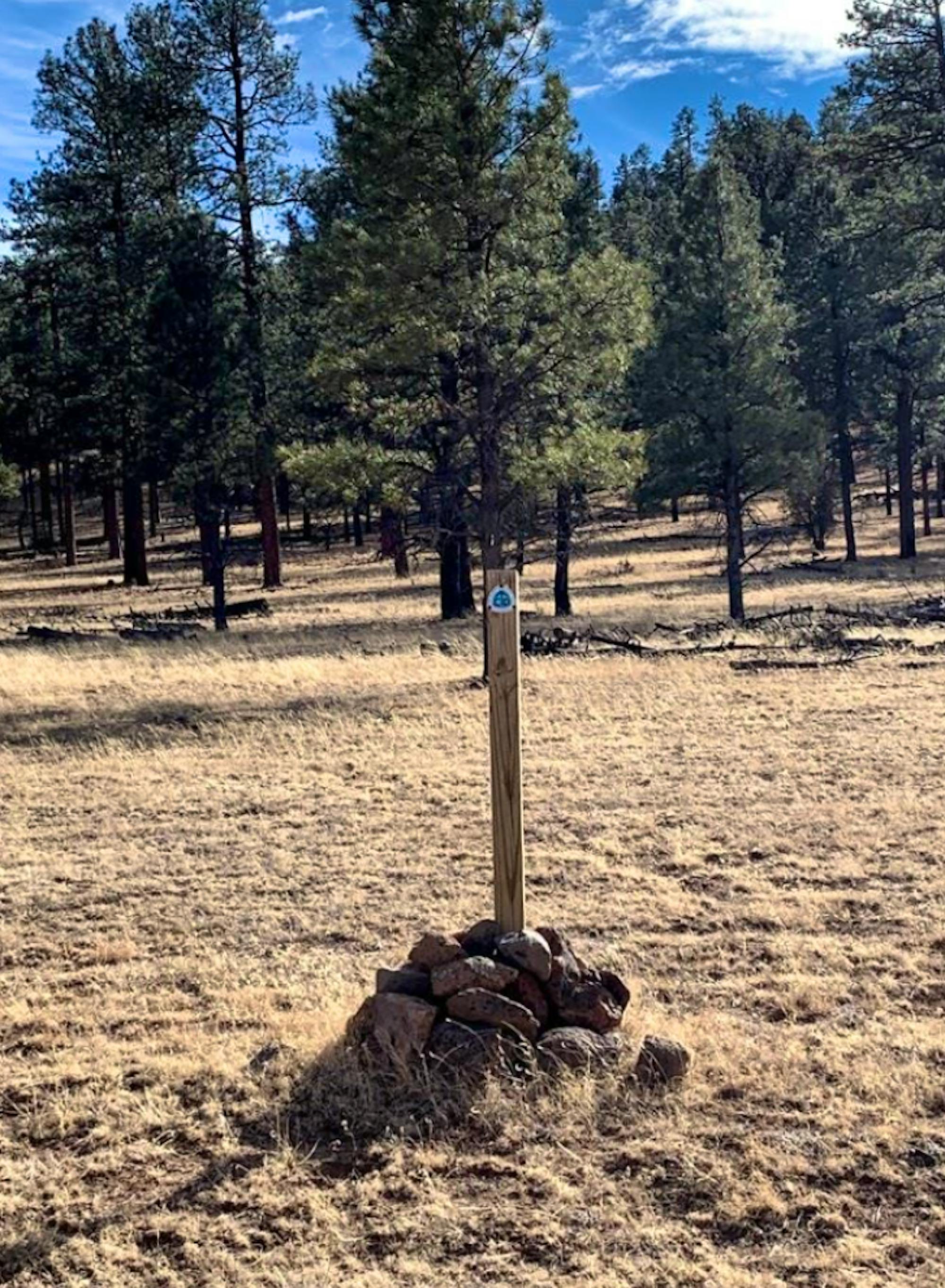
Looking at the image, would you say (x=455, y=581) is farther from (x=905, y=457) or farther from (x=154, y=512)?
(x=154, y=512)

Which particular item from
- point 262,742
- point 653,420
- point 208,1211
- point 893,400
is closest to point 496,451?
point 262,742

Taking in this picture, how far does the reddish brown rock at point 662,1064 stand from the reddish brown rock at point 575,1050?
0.51ft

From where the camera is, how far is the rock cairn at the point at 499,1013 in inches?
172

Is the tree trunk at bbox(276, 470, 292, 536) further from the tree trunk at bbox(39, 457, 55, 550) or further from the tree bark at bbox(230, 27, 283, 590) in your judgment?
the tree bark at bbox(230, 27, 283, 590)

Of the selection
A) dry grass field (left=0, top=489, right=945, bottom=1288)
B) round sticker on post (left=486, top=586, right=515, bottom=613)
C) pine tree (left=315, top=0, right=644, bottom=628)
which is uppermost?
pine tree (left=315, top=0, right=644, bottom=628)

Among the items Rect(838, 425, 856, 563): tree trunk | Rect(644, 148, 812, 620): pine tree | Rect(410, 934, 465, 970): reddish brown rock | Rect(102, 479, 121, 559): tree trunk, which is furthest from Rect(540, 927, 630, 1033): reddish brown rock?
Rect(102, 479, 121, 559): tree trunk

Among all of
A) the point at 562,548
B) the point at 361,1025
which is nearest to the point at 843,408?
the point at 562,548

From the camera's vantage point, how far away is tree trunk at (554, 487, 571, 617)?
2234 centimetres

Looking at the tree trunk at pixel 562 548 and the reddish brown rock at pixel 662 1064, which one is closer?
the reddish brown rock at pixel 662 1064

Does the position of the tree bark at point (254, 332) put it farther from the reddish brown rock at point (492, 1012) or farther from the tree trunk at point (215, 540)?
the reddish brown rock at point (492, 1012)

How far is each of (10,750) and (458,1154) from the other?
9041 mm

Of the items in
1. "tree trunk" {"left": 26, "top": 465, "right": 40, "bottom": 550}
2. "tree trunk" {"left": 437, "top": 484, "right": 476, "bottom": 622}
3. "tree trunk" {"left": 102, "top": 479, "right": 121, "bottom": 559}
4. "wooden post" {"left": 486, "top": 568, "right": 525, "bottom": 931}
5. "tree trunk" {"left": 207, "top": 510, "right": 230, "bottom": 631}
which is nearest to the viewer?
"wooden post" {"left": 486, "top": 568, "right": 525, "bottom": 931}

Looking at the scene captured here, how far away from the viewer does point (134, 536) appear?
32.6 metres

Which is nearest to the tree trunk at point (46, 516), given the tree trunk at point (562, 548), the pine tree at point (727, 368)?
the tree trunk at point (562, 548)
